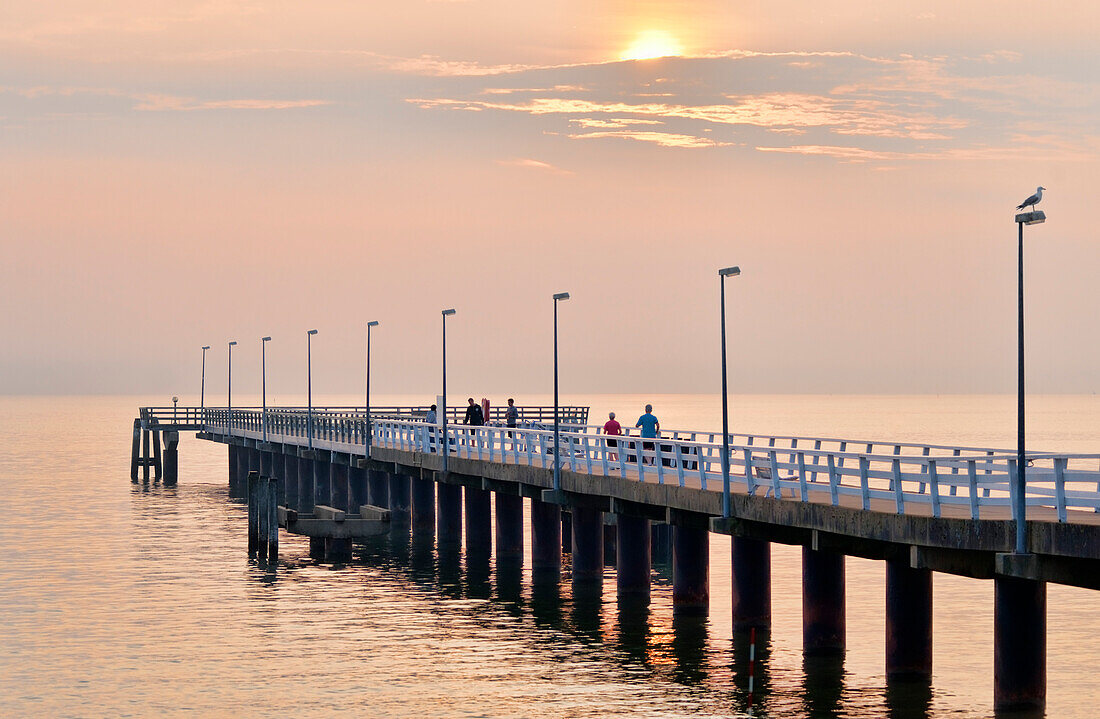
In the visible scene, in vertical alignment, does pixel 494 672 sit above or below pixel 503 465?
below

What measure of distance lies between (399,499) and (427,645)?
29.7m

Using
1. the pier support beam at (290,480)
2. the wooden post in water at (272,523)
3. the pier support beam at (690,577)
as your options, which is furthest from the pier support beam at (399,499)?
the pier support beam at (690,577)

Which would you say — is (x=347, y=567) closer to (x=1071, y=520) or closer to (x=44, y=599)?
(x=44, y=599)

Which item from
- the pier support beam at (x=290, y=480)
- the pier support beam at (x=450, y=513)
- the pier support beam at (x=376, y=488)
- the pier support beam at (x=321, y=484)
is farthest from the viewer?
the pier support beam at (x=290, y=480)

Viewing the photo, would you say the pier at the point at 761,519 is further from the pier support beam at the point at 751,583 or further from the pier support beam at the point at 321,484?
the pier support beam at the point at 321,484

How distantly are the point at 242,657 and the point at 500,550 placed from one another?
1785cm

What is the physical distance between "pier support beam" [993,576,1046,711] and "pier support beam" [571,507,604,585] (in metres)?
18.4

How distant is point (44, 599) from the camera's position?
1727 inches

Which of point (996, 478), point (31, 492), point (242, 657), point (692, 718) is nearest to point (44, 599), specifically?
point (242, 657)

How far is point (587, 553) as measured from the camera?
43.2 m

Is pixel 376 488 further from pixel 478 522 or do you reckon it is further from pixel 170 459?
pixel 170 459

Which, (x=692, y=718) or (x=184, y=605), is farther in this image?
(x=184, y=605)

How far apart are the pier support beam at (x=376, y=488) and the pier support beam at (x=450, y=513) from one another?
31.7ft

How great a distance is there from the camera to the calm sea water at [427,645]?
A: 94.5 feet
